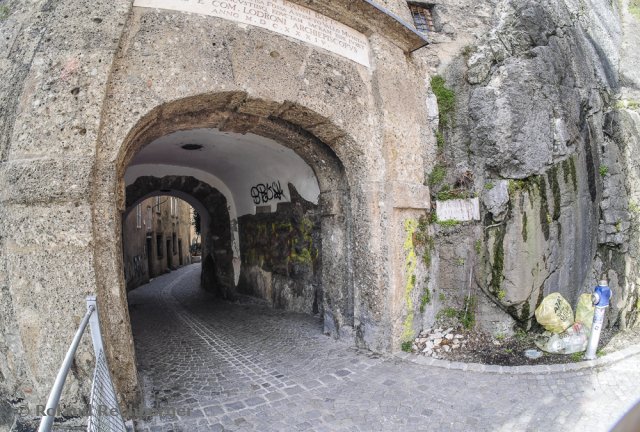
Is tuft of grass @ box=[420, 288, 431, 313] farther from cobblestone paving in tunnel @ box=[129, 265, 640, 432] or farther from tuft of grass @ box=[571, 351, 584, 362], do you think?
tuft of grass @ box=[571, 351, 584, 362]

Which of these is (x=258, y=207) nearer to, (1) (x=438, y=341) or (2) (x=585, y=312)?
(1) (x=438, y=341)

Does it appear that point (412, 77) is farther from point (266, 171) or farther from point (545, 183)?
point (266, 171)

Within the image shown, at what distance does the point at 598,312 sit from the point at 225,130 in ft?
14.9

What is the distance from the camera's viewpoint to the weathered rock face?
15.1 feet

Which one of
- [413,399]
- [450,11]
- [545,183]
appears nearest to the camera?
[413,399]

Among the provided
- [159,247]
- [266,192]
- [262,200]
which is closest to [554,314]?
[266,192]

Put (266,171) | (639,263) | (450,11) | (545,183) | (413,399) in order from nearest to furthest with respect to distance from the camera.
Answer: (413,399) → (545,183) → (639,263) → (450,11) → (266,171)

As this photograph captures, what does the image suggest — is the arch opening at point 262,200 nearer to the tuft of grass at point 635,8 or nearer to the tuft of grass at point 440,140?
the tuft of grass at point 440,140

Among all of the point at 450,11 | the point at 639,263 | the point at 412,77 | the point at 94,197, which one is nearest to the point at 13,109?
the point at 94,197

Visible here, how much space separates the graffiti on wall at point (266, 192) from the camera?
22.2 ft

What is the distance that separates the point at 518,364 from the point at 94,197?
4233 mm

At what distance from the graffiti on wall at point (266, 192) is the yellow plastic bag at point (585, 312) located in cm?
455

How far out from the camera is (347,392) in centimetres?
344

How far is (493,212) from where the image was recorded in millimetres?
4645
